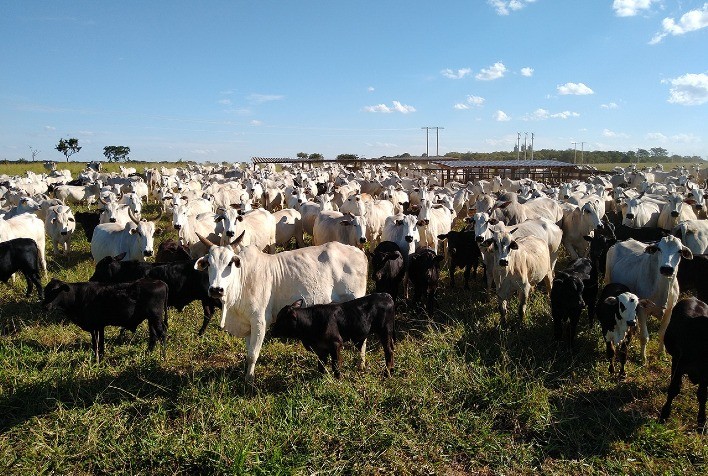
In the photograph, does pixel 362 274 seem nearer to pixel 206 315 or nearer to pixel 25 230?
pixel 206 315

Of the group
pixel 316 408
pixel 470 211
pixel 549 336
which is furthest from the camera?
pixel 470 211

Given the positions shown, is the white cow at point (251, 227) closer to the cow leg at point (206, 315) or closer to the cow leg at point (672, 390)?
the cow leg at point (206, 315)

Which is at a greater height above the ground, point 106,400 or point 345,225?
point 345,225

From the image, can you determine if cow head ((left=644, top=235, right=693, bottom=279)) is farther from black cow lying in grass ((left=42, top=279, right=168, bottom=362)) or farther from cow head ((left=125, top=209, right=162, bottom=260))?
cow head ((left=125, top=209, right=162, bottom=260))

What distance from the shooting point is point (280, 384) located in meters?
6.11

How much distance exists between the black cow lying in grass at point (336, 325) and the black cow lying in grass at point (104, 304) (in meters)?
1.96

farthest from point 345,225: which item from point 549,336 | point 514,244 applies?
point 549,336

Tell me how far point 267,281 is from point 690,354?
500 centimetres

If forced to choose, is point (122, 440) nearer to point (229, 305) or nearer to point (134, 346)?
point (229, 305)

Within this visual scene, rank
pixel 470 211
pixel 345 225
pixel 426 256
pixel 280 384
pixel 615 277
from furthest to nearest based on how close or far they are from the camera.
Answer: pixel 470 211
pixel 345 225
pixel 426 256
pixel 615 277
pixel 280 384

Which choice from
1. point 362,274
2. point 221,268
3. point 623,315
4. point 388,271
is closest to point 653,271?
point 623,315

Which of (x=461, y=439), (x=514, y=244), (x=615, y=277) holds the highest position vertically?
(x=514, y=244)

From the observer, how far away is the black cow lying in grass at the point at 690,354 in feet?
16.6

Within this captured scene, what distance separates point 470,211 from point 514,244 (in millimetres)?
9331
